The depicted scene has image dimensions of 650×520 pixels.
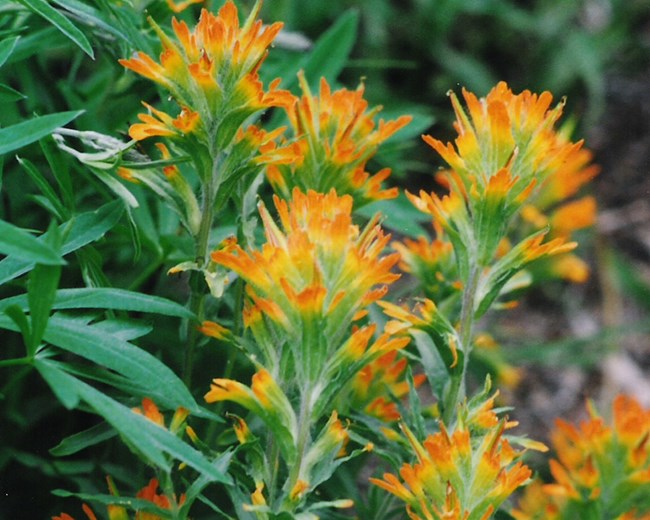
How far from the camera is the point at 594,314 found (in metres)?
2.77

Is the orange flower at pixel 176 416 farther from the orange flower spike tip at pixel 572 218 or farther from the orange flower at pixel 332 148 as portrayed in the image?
the orange flower spike tip at pixel 572 218

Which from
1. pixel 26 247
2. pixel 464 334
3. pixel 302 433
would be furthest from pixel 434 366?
pixel 26 247

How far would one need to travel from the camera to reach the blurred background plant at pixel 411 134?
1.13 m

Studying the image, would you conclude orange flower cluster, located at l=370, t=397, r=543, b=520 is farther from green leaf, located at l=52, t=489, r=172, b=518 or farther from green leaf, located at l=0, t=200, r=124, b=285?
A: green leaf, located at l=0, t=200, r=124, b=285

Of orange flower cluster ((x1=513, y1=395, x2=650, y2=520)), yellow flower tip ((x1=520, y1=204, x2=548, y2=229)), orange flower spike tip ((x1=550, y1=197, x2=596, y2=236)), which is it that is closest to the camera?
orange flower cluster ((x1=513, y1=395, x2=650, y2=520))

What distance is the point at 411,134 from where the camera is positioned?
1452 millimetres

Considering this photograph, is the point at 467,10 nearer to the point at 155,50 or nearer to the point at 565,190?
the point at 565,190

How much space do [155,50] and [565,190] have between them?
90 cm

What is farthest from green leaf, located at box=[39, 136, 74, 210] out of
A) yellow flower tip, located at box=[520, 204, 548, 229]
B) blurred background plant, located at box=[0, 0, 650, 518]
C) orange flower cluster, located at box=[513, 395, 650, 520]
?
yellow flower tip, located at box=[520, 204, 548, 229]

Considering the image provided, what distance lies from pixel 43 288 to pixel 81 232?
151 millimetres

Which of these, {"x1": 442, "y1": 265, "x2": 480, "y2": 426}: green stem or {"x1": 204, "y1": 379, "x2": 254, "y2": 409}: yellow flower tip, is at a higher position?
{"x1": 442, "y1": 265, "x2": 480, "y2": 426}: green stem

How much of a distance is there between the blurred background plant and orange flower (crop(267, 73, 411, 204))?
167 millimetres

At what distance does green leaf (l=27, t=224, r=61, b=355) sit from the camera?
0.72m

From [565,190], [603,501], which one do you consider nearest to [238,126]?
[603,501]
